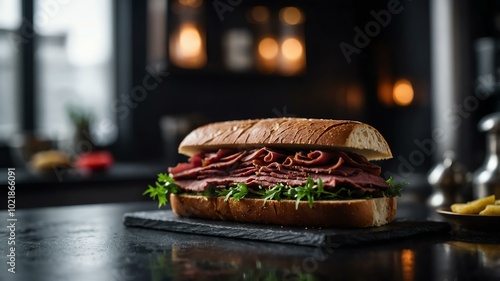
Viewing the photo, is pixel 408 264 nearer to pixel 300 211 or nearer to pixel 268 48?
pixel 300 211

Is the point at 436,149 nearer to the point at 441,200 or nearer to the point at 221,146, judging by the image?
the point at 441,200

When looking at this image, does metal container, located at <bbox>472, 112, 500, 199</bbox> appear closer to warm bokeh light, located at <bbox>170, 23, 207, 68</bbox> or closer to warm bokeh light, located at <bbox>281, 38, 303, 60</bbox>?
warm bokeh light, located at <bbox>170, 23, 207, 68</bbox>

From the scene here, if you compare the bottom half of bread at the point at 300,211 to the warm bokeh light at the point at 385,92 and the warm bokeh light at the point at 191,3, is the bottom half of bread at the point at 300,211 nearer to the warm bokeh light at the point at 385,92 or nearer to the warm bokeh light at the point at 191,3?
the warm bokeh light at the point at 191,3

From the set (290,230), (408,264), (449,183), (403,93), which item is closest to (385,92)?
(403,93)

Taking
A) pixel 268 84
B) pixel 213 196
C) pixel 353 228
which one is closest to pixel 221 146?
pixel 213 196

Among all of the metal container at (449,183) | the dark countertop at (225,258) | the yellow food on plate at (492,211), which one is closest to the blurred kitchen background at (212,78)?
the metal container at (449,183)
